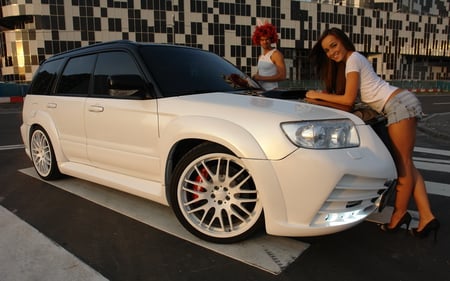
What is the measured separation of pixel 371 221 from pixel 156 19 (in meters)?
47.8

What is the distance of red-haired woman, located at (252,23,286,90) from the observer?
200 inches

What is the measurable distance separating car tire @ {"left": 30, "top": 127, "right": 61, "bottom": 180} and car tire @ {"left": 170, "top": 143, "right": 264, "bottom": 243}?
223cm

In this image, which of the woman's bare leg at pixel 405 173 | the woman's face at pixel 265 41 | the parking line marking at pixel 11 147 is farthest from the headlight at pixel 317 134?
the parking line marking at pixel 11 147

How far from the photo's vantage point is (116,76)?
3.44 metres

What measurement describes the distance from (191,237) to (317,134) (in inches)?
52.4

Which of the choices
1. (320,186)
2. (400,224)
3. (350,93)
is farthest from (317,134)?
(400,224)

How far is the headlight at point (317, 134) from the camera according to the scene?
99.7 inches

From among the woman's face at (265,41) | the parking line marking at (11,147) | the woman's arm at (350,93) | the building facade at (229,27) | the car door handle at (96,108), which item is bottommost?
the parking line marking at (11,147)

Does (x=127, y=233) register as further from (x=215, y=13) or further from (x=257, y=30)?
(x=215, y=13)

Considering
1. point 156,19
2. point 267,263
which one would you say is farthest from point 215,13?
point 267,263

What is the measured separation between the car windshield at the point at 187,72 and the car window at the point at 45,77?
1.68m

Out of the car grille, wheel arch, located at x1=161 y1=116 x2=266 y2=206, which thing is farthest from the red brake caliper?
the car grille

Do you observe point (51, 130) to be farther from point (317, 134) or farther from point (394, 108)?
point (394, 108)

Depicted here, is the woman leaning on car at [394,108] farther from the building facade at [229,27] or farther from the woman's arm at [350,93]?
the building facade at [229,27]
